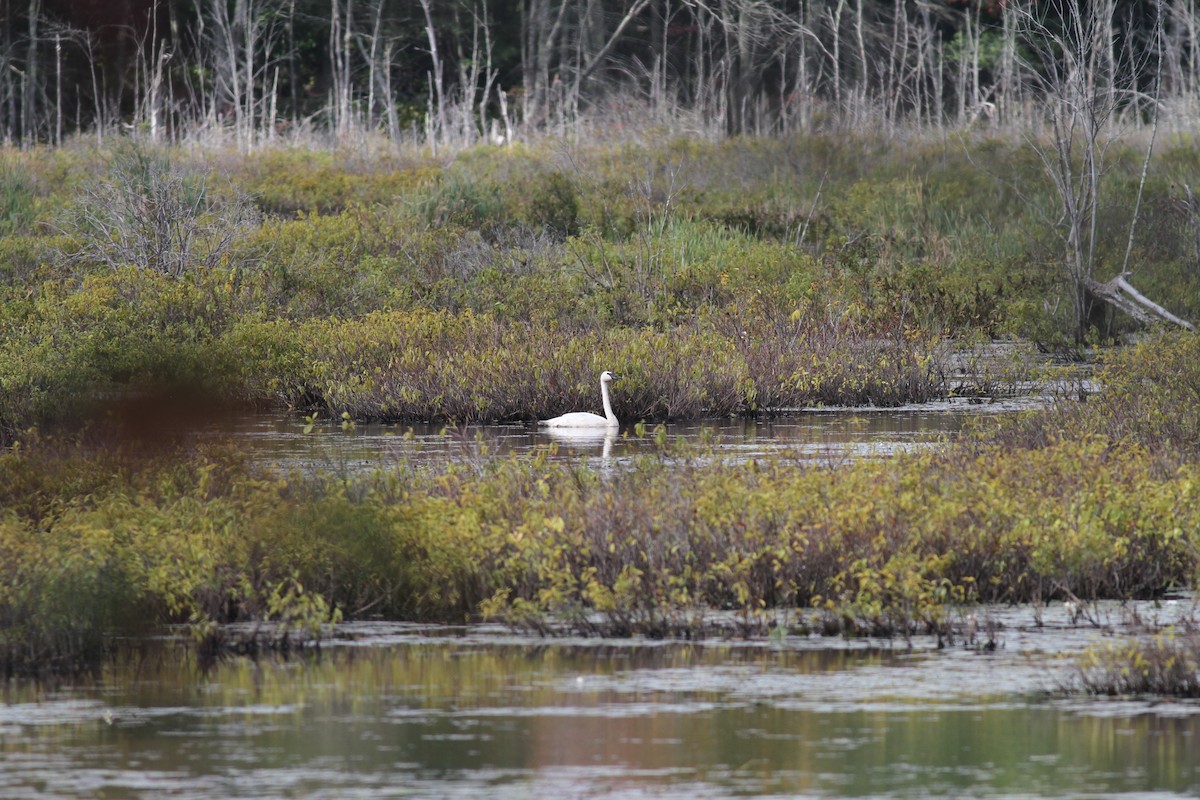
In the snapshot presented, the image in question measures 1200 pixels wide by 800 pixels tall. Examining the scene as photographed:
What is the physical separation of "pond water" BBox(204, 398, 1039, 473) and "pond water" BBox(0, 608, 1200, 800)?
3.76m

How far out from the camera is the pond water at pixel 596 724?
253 inches

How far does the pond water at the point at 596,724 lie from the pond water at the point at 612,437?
3.76 meters

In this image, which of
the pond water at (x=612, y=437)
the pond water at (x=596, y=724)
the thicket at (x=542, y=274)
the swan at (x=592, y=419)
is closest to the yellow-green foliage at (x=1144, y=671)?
the pond water at (x=596, y=724)

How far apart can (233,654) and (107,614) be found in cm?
54

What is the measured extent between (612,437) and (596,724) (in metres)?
7.72

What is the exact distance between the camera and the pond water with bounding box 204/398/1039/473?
43.7 feet

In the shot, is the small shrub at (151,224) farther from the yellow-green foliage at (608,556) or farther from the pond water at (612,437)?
the yellow-green foliage at (608,556)

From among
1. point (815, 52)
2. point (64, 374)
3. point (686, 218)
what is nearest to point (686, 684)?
point (64, 374)

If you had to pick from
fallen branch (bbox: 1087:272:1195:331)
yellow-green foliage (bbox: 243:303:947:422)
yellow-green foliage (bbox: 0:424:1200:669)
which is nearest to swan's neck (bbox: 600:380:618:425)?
→ yellow-green foliage (bbox: 243:303:947:422)

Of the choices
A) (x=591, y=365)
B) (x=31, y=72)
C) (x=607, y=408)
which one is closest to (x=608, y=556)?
(x=607, y=408)

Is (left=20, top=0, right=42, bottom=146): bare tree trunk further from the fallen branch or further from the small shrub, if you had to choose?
the fallen branch

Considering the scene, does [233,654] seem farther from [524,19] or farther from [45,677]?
[524,19]

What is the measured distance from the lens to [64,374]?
49.9 feet

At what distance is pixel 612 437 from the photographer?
1480 centimetres
